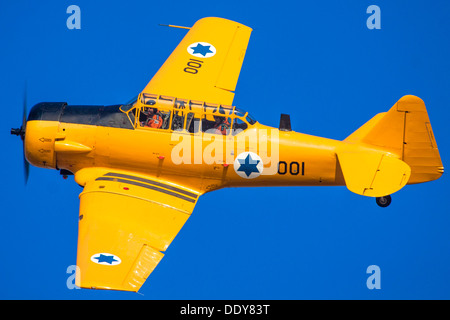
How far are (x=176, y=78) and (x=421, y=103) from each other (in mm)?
5071

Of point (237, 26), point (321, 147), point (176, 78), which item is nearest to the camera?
point (321, 147)

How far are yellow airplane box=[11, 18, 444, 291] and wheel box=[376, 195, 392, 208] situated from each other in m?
0.74

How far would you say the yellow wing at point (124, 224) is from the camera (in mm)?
17297

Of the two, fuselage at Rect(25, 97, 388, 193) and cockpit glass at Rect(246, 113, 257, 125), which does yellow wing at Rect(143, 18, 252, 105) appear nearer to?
cockpit glass at Rect(246, 113, 257, 125)

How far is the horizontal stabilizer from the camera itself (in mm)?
18766

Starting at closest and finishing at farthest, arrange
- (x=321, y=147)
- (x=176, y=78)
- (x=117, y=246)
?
(x=117, y=246)
(x=321, y=147)
(x=176, y=78)

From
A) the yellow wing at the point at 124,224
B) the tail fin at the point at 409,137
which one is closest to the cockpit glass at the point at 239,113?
the yellow wing at the point at 124,224

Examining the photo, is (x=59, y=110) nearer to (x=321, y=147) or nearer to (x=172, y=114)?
(x=172, y=114)

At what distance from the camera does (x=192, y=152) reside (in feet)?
63.7

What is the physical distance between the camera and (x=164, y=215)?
19.0 m

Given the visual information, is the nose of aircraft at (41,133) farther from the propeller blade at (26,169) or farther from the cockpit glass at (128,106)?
the cockpit glass at (128,106)

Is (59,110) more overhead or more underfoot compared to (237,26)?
more underfoot

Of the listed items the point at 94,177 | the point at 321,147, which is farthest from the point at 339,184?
the point at 94,177

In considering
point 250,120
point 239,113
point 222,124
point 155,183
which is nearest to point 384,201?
point 250,120
